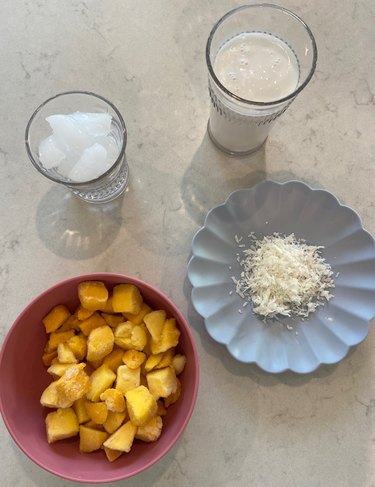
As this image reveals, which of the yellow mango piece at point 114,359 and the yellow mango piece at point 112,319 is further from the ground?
the yellow mango piece at point 112,319

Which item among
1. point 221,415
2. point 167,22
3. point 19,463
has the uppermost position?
point 167,22

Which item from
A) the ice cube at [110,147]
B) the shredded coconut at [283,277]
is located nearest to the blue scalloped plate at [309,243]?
the shredded coconut at [283,277]

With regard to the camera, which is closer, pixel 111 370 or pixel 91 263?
pixel 111 370

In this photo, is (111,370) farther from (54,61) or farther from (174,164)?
(54,61)

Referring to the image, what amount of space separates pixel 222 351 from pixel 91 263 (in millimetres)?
328

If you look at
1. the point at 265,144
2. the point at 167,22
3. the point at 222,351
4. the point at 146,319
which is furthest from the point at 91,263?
the point at 167,22

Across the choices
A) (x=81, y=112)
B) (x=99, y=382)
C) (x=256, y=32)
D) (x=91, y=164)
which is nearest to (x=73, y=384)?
(x=99, y=382)

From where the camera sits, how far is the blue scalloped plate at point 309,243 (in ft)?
3.18

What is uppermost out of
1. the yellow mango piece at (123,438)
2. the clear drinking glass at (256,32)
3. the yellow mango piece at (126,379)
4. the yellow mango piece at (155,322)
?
the clear drinking glass at (256,32)

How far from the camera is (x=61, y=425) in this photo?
0.87 meters

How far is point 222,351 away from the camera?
1.01m

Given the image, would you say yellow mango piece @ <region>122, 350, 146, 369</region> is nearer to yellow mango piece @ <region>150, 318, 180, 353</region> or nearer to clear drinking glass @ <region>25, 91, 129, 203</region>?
yellow mango piece @ <region>150, 318, 180, 353</region>

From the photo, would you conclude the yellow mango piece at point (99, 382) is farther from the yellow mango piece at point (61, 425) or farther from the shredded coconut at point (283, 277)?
the shredded coconut at point (283, 277)

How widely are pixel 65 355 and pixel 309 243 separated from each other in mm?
534
